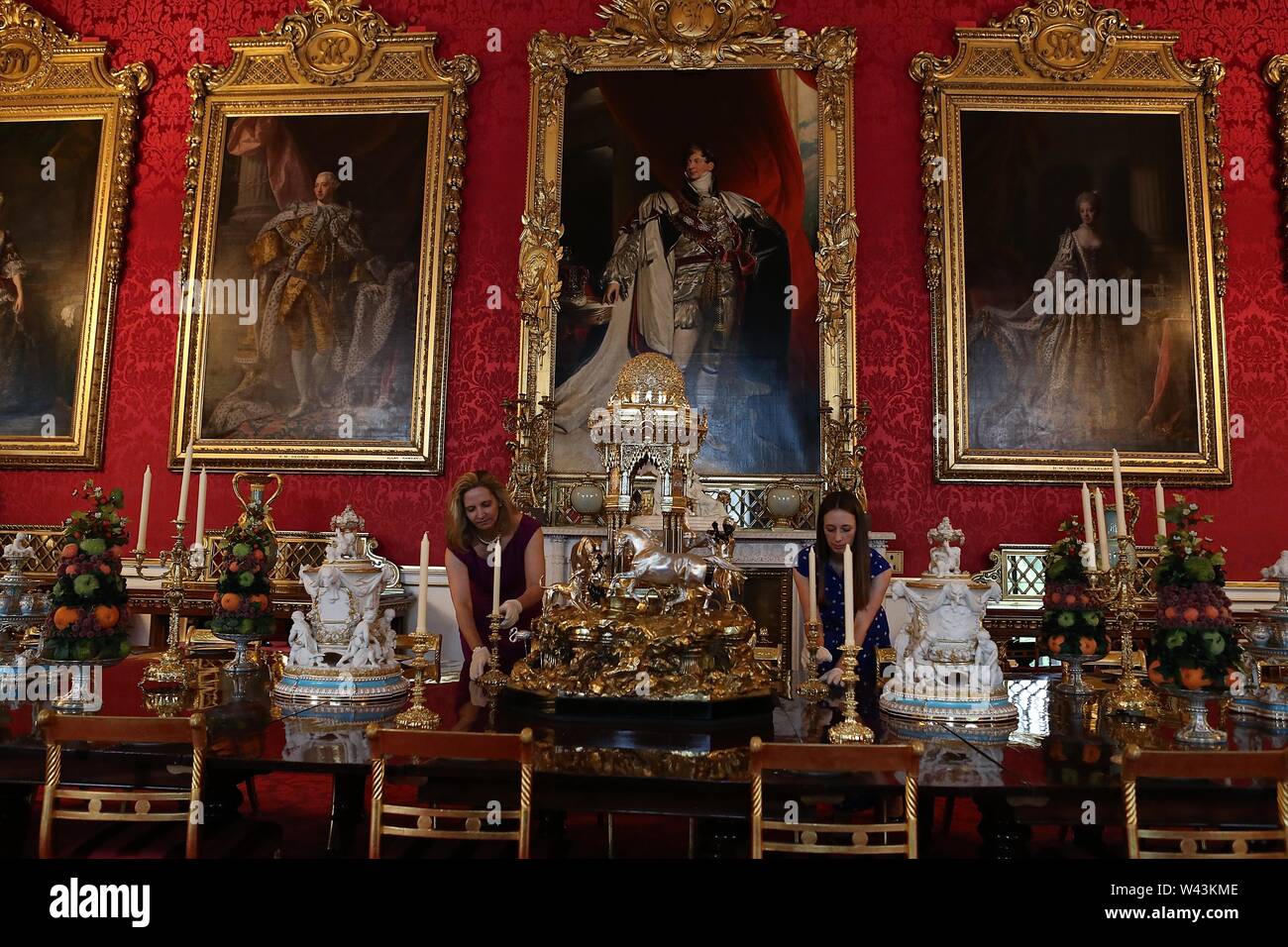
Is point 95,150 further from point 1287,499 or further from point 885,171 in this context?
point 1287,499

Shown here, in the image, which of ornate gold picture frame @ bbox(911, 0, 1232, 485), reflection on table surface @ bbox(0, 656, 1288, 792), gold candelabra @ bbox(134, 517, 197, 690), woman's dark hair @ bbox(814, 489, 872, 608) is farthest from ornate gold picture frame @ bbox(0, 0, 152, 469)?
ornate gold picture frame @ bbox(911, 0, 1232, 485)

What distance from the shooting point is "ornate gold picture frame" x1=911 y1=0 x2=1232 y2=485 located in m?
6.18

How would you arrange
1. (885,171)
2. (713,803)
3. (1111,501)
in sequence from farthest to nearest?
(885,171) < (1111,501) < (713,803)

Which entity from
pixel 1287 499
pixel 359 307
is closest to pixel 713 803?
pixel 359 307

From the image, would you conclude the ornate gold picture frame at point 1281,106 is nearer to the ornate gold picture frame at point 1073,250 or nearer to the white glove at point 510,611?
the ornate gold picture frame at point 1073,250

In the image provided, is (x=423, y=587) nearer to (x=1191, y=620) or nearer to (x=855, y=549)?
(x=855, y=549)

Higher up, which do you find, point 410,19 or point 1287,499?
point 410,19

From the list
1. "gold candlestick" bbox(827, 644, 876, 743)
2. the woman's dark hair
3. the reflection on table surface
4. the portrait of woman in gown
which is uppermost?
the portrait of woman in gown

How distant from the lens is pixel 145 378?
6.70m

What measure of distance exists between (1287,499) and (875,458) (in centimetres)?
286

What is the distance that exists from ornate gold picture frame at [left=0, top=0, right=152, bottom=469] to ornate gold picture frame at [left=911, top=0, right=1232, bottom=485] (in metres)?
6.24

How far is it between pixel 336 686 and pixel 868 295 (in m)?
4.92

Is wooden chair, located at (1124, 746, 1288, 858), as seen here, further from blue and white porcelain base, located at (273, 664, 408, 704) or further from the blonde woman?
the blonde woman

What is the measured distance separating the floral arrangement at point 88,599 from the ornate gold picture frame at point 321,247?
3589mm
